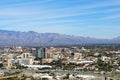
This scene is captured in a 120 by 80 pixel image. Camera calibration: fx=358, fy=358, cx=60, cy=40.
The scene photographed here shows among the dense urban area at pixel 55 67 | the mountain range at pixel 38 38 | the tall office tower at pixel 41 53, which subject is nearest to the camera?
the dense urban area at pixel 55 67

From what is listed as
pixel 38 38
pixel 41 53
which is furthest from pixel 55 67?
pixel 38 38

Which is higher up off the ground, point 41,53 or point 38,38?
point 38,38

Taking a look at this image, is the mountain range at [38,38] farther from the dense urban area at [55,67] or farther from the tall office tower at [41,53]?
the dense urban area at [55,67]

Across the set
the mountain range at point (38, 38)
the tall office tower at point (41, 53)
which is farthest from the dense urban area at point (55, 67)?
the mountain range at point (38, 38)

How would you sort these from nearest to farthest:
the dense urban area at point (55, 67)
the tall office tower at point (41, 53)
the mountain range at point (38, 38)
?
1. the dense urban area at point (55, 67)
2. the tall office tower at point (41, 53)
3. the mountain range at point (38, 38)

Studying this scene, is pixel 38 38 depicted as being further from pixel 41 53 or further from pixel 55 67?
pixel 55 67

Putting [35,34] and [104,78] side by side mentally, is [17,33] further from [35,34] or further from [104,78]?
[104,78]

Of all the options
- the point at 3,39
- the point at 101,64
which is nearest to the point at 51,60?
the point at 101,64

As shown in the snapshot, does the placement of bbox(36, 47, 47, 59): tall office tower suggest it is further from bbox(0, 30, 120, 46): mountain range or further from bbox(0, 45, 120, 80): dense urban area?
bbox(0, 30, 120, 46): mountain range

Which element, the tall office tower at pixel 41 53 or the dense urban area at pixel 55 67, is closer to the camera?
the dense urban area at pixel 55 67

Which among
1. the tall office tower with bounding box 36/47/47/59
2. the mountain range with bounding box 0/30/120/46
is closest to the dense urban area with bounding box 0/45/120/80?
the tall office tower with bounding box 36/47/47/59

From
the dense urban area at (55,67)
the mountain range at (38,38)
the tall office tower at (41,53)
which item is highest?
the mountain range at (38,38)
